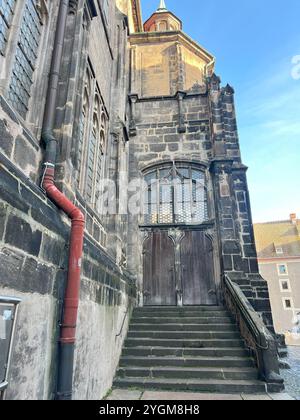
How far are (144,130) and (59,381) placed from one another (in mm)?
8932

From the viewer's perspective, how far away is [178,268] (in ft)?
27.5

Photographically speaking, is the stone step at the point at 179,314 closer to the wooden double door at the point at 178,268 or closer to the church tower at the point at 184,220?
the church tower at the point at 184,220

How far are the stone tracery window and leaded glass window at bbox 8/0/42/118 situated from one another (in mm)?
1445

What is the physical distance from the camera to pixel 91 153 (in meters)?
6.34

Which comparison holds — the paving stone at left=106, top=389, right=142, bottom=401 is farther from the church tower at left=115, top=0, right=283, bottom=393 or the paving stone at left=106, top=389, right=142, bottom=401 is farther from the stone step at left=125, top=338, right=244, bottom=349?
the stone step at left=125, top=338, right=244, bottom=349

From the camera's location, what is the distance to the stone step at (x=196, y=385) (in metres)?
4.24

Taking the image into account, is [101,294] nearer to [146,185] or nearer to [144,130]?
[146,185]

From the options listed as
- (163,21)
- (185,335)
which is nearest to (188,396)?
(185,335)

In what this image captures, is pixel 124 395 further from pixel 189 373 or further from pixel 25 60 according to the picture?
pixel 25 60

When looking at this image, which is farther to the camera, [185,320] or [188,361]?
[185,320]

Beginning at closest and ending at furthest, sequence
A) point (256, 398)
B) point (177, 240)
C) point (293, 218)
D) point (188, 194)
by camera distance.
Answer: point (256, 398), point (177, 240), point (188, 194), point (293, 218)

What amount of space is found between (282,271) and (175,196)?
2957 centimetres

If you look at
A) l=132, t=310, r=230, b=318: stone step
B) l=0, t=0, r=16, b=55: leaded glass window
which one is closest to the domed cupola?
l=0, t=0, r=16, b=55: leaded glass window

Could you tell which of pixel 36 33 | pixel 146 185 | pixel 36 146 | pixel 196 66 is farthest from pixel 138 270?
pixel 196 66
